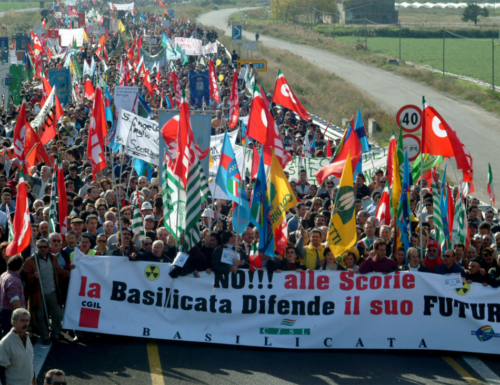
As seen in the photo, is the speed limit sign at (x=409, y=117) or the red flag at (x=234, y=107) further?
the red flag at (x=234, y=107)

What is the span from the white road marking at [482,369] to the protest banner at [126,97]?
43.2ft

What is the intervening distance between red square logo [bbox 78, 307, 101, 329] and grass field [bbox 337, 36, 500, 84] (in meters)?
46.7

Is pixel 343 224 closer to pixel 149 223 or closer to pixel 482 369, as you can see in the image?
pixel 482 369

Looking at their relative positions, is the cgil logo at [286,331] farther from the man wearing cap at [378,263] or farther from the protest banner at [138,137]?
the protest banner at [138,137]

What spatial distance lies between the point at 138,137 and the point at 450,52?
201 ft

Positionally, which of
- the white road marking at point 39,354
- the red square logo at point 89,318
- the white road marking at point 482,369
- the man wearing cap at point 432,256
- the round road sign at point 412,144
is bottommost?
the white road marking at point 482,369

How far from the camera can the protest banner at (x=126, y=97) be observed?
2167cm

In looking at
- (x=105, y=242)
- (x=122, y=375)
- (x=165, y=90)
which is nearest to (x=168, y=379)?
(x=122, y=375)

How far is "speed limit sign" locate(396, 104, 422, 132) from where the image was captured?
13.6 metres

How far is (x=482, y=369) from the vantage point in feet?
33.1

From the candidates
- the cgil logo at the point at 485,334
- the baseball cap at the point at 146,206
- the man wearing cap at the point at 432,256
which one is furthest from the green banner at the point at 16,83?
the cgil logo at the point at 485,334

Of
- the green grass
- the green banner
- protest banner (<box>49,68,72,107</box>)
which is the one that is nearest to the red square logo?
protest banner (<box>49,68,72,107</box>)

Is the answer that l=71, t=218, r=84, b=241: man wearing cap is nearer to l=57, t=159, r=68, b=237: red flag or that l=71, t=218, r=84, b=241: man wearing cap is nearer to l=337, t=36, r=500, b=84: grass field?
l=57, t=159, r=68, b=237: red flag

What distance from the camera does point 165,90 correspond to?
33.3 metres
